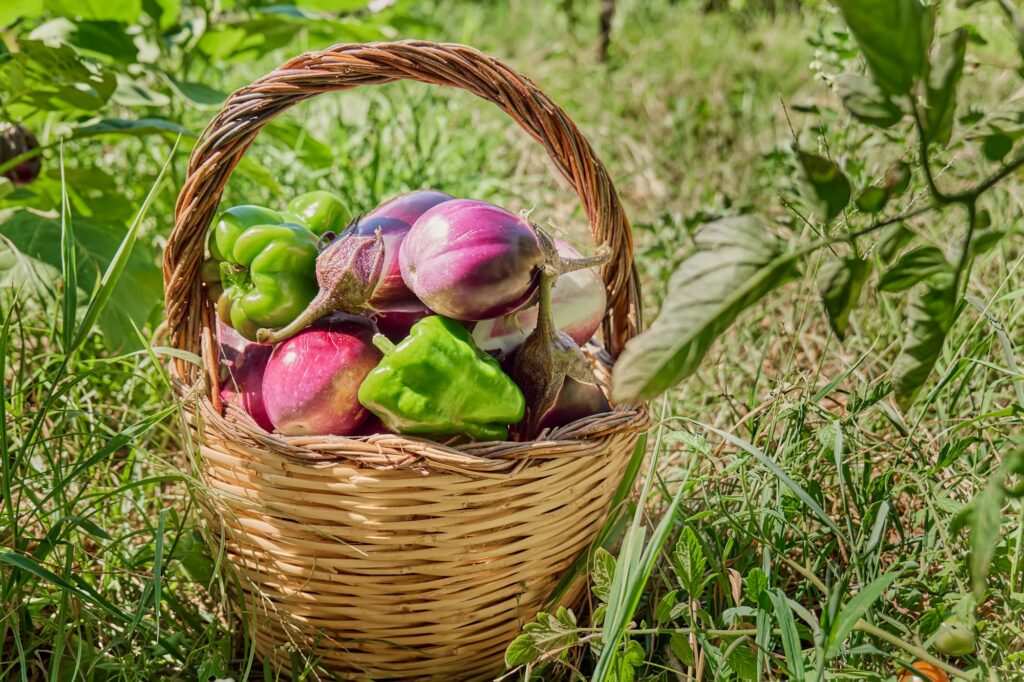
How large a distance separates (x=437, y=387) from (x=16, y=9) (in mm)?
1082

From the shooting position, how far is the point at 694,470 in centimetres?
130

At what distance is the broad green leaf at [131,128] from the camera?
1482mm

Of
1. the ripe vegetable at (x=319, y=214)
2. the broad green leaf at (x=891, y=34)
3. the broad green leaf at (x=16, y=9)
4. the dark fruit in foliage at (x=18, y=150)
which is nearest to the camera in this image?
the broad green leaf at (x=891, y=34)

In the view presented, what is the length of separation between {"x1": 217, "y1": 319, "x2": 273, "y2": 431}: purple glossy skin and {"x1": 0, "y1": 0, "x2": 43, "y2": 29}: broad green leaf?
718 mm

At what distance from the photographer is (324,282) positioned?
1.10 m

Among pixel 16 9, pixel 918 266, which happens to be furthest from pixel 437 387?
pixel 16 9

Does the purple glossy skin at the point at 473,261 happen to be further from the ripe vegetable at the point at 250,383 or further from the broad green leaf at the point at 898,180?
the broad green leaf at the point at 898,180

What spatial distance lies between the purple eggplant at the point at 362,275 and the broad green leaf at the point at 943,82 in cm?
70

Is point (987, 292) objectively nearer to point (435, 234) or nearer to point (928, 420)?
point (928, 420)

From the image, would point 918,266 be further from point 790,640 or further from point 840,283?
point 790,640

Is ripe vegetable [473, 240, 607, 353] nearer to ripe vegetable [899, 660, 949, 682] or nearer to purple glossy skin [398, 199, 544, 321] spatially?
purple glossy skin [398, 199, 544, 321]

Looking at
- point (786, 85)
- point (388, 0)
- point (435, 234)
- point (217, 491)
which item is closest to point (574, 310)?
point (435, 234)

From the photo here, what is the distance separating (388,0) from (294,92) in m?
1.05

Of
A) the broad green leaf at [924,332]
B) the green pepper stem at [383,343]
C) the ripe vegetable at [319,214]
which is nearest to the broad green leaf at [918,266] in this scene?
the broad green leaf at [924,332]
